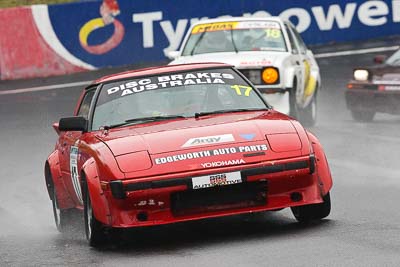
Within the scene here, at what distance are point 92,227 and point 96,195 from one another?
0.25 meters

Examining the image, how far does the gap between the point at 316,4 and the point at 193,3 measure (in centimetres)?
269

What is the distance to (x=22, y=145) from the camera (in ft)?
58.0

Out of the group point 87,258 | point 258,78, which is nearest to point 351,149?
point 258,78

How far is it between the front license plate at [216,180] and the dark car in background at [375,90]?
30.7 ft

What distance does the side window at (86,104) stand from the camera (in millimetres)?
10344

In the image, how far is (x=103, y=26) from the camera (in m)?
25.0

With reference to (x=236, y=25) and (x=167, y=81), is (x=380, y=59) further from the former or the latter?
(x=167, y=81)

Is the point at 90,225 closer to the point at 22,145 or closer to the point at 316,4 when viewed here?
the point at 22,145

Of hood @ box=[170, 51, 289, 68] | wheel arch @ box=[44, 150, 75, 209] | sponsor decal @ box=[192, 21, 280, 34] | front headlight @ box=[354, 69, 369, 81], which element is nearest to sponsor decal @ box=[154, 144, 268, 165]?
wheel arch @ box=[44, 150, 75, 209]

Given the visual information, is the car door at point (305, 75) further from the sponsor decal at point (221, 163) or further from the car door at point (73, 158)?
the sponsor decal at point (221, 163)

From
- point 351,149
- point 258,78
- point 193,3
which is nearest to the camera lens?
point 351,149

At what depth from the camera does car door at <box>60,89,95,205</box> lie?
9516 millimetres

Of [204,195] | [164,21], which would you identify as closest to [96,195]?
[204,195]

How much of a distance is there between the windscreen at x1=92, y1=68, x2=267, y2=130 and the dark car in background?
309 inches
